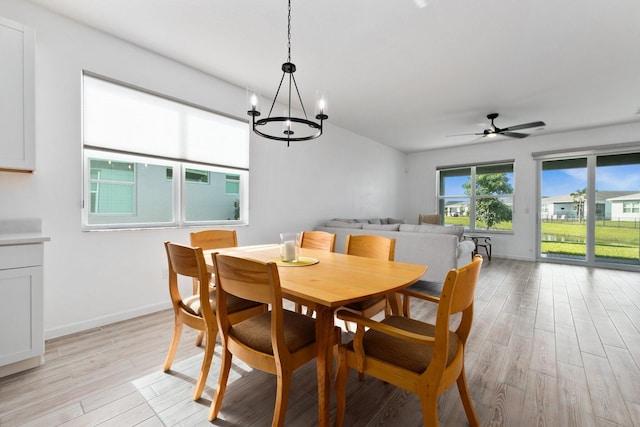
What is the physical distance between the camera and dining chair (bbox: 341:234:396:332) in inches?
70.5

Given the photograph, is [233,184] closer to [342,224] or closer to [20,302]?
[342,224]

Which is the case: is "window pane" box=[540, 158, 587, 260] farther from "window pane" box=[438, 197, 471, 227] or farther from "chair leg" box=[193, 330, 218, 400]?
"chair leg" box=[193, 330, 218, 400]

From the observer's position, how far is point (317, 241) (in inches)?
99.9

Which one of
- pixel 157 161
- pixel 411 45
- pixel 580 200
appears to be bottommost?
pixel 580 200

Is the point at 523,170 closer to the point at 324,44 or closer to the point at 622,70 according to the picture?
the point at 622,70

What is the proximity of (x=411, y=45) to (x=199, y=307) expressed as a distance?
2.81 meters

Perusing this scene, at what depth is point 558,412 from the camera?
4.69 ft

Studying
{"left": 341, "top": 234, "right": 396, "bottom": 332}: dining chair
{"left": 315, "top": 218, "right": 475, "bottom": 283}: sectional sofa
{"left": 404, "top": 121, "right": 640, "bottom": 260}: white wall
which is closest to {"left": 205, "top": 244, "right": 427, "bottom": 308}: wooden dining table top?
{"left": 341, "top": 234, "right": 396, "bottom": 332}: dining chair

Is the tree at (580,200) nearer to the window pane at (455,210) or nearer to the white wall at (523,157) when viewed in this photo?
the white wall at (523,157)

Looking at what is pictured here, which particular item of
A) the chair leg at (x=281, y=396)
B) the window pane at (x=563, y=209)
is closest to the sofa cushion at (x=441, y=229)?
the chair leg at (x=281, y=396)

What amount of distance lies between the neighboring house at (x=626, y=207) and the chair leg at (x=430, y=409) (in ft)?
21.0

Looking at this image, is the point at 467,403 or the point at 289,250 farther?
the point at 289,250

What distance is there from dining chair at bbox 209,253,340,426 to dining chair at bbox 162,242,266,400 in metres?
0.14

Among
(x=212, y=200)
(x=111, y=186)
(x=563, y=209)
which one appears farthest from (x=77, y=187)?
(x=563, y=209)
